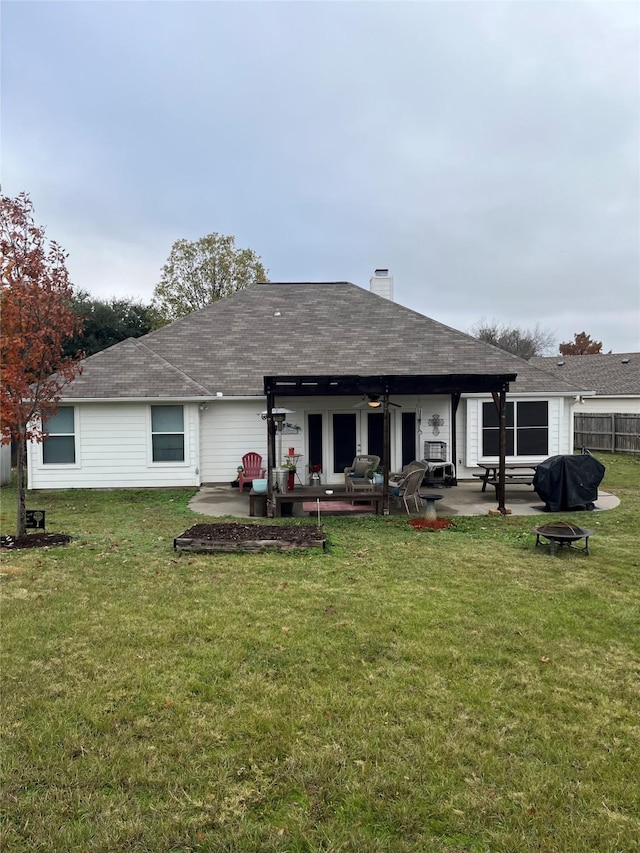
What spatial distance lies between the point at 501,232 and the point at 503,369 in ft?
28.6

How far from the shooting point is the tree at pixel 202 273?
33.3 meters

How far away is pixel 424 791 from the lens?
8.37 feet

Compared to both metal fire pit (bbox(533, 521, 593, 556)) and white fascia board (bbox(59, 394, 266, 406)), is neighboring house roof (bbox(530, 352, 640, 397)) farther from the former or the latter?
metal fire pit (bbox(533, 521, 593, 556))

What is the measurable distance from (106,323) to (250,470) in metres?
17.3

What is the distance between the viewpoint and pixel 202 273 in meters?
33.6

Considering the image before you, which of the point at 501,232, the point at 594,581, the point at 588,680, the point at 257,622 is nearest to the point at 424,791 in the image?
the point at 588,680

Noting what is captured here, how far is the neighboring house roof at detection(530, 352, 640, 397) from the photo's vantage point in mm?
25658

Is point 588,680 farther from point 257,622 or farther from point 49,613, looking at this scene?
point 49,613

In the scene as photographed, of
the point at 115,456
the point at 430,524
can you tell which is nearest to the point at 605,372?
the point at 430,524

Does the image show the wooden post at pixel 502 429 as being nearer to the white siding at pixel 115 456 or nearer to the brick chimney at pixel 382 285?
the white siding at pixel 115 456

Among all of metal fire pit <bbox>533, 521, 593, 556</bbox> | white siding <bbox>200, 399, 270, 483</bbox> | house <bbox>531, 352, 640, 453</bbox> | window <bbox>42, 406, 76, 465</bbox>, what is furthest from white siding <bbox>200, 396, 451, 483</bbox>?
house <bbox>531, 352, 640, 453</bbox>

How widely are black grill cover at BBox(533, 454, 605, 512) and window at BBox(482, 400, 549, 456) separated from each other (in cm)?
438

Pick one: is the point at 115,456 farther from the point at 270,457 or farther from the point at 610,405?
the point at 610,405

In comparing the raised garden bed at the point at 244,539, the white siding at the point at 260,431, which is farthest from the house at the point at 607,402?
the raised garden bed at the point at 244,539
